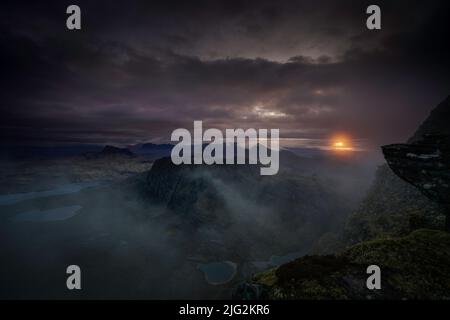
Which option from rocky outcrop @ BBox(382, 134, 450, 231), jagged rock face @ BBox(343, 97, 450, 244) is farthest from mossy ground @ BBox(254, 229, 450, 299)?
jagged rock face @ BBox(343, 97, 450, 244)

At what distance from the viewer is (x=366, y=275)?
12172 mm

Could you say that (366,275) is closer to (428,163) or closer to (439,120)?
(428,163)

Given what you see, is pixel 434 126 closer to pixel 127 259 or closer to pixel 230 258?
pixel 230 258

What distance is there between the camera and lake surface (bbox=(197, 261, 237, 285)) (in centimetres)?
15400

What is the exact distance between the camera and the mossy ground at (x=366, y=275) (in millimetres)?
10922

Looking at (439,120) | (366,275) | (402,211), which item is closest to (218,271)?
(402,211)

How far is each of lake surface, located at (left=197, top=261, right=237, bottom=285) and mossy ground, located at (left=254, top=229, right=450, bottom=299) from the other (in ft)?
519

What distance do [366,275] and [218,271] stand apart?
176 meters

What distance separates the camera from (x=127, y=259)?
18900 cm

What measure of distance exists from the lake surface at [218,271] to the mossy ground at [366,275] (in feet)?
519

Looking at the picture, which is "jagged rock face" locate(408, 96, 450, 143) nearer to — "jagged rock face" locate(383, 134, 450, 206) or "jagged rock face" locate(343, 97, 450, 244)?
"jagged rock face" locate(343, 97, 450, 244)

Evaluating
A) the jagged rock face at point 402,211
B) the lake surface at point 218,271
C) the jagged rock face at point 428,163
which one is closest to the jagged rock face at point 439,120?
the jagged rock face at point 402,211

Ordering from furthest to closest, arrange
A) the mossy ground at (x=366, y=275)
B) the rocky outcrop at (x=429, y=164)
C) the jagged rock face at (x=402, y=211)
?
1. the jagged rock face at (x=402, y=211)
2. the rocky outcrop at (x=429, y=164)
3. the mossy ground at (x=366, y=275)

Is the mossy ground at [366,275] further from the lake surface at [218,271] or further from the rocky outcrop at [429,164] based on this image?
the lake surface at [218,271]
